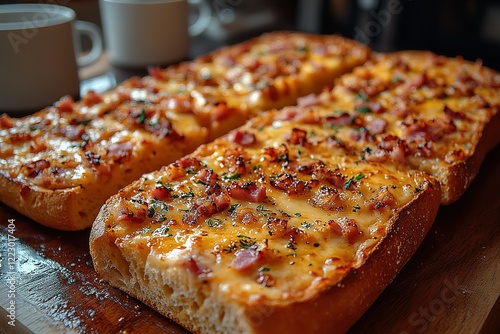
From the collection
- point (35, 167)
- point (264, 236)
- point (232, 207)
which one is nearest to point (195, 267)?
point (264, 236)

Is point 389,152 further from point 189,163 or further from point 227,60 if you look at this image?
point 227,60

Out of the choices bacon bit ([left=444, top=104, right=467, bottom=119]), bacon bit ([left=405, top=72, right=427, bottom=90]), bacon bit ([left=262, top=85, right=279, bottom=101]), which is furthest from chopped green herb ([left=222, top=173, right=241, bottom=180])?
bacon bit ([left=405, top=72, right=427, bottom=90])

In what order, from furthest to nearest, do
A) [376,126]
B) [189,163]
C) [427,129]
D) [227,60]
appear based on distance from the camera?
1. [227,60]
2. [376,126]
3. [427,129]
4. [189,163]

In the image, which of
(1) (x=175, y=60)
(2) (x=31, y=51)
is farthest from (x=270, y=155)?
(1) (x=175, y=60)

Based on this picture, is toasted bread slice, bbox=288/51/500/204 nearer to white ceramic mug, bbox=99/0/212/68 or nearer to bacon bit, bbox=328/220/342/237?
bacon bit, bbox=328/220/342/237

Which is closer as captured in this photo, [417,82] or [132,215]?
[132,215]
